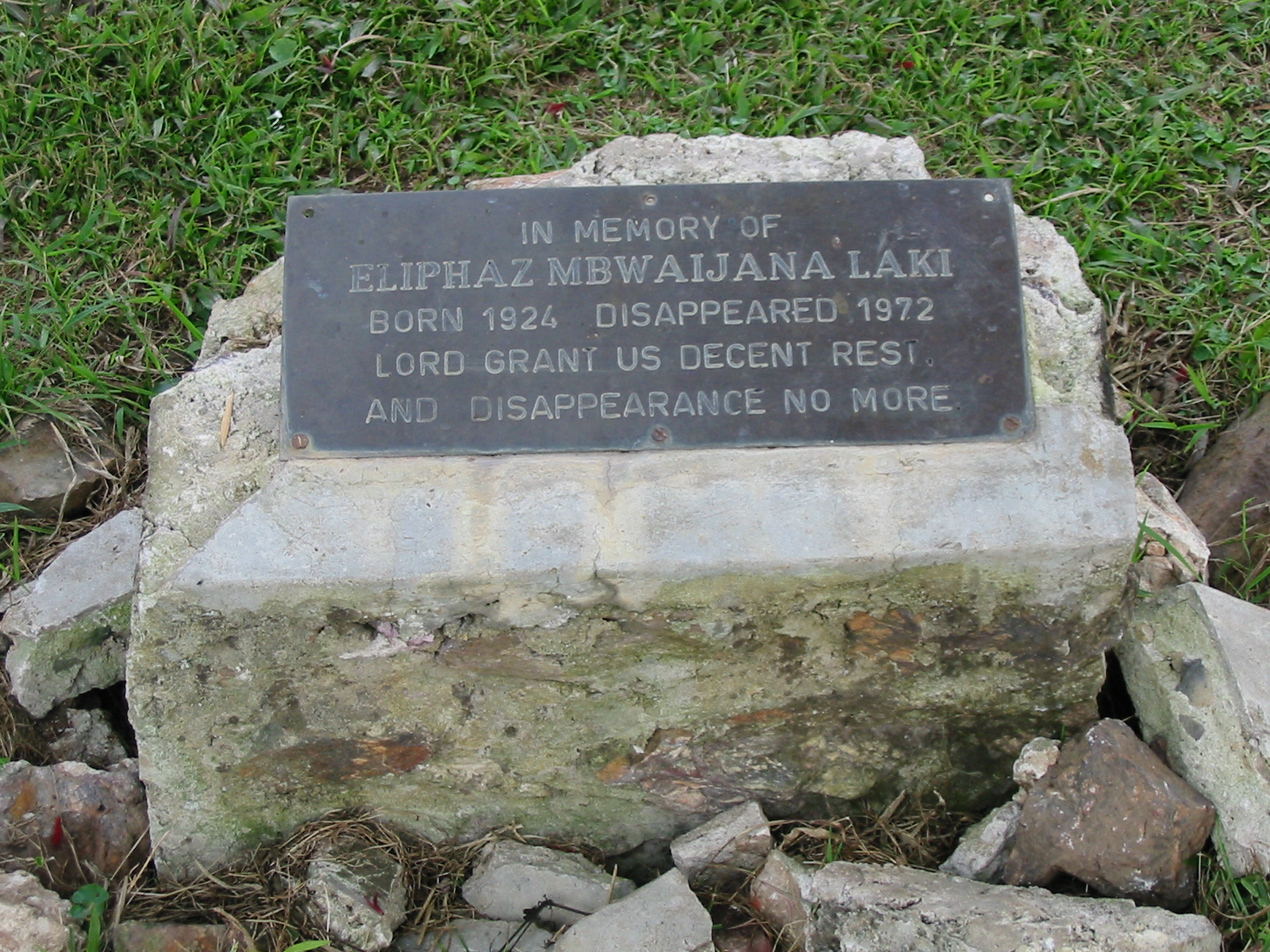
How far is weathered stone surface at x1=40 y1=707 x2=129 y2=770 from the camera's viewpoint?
90.8 inches

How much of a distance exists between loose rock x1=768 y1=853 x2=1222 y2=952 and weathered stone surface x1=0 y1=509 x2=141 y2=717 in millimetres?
1438

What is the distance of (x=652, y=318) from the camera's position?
6.56 ft

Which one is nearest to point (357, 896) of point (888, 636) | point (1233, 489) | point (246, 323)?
point (888, 636)

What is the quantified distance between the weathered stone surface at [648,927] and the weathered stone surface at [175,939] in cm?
55

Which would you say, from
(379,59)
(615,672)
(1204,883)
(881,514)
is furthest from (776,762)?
(379,59)

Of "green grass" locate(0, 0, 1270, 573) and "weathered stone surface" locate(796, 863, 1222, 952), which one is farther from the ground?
"green grass" locate(0, 0, 1270, 573)

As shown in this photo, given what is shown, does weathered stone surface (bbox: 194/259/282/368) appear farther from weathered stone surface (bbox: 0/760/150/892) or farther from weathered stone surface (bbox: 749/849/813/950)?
weathered stone surface (bbox: 749/849/813/950)

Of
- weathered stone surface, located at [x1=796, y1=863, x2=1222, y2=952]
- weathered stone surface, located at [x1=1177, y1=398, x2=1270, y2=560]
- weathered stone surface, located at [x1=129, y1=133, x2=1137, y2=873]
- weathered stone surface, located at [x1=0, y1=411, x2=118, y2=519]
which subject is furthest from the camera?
weathered stone surface, located at [x1=0, y1=411, x2=118, y2=519]

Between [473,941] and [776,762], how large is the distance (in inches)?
24.0

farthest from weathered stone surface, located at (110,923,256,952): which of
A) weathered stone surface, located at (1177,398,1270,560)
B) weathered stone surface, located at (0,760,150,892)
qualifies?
weathered stone surface, located at (1177,398,1270,560)

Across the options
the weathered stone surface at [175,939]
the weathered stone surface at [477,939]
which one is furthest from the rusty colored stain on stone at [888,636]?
the weathered stone surface at [175,939]

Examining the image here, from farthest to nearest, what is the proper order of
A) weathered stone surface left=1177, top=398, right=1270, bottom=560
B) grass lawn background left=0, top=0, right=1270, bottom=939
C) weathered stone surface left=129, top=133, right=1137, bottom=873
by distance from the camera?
grass lawn background left=0, top=0, right=1270, bottom=939, weathered stone surface left=1177, top=398, right=1270, bottom=560, weathered stone surface left=129, top=133, right=1137, bottom=873

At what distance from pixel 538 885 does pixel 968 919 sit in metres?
0.73

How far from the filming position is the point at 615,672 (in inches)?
77.7
